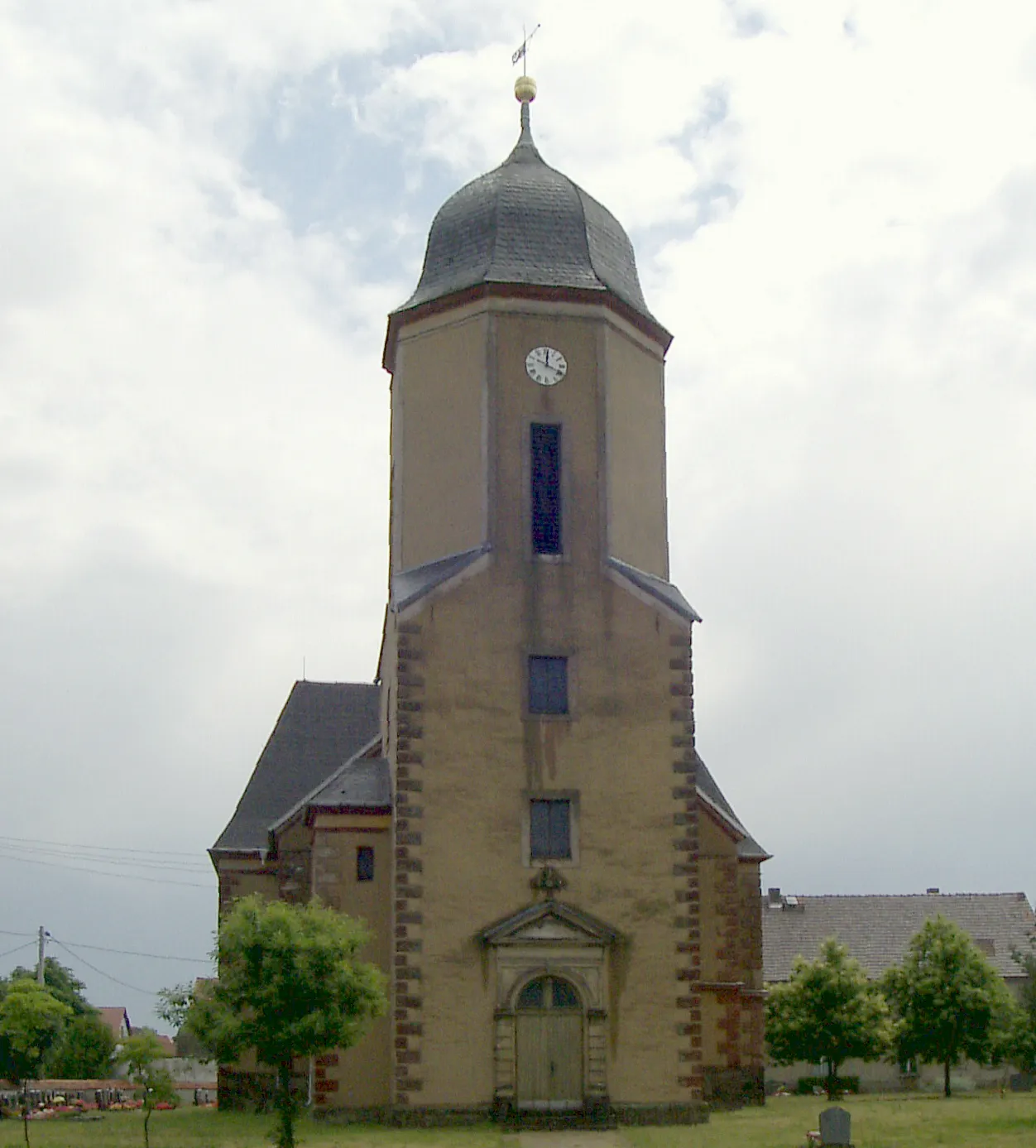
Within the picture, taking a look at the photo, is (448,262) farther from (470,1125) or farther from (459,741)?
(470,1125)

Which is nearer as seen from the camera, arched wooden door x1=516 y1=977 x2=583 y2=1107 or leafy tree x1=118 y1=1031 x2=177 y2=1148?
leafy tree x1=118 y1=1031 x2=177 y2=1148

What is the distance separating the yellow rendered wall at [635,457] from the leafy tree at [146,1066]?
521 inches

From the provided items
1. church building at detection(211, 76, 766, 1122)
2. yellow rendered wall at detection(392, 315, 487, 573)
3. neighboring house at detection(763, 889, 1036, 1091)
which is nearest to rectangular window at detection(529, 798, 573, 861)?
church building at detection(211, 76, 766, 1122)

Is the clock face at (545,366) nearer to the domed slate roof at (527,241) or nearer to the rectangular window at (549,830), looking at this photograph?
the domed slate roof at (527,241)

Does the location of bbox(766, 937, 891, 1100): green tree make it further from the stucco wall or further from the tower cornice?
the tower cornice

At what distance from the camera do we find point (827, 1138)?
25.4 metres

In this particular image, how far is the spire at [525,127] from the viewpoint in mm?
37281

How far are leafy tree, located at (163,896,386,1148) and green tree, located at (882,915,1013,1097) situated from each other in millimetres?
26528

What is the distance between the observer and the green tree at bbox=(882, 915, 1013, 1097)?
4734 centimetres

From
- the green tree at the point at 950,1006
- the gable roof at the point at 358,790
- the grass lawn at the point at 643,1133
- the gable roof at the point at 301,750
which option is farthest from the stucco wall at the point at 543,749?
the green tree at the point at 950,1006

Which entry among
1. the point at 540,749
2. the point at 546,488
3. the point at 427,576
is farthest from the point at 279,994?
the point at 546,488

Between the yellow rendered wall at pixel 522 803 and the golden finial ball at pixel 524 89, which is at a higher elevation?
the golden finial ball at pixel 524 89

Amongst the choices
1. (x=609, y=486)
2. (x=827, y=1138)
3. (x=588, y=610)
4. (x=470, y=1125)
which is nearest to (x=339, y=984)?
(x=470, y=1125)

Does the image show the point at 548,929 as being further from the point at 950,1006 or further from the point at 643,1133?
the point at 950,1006
